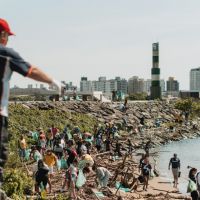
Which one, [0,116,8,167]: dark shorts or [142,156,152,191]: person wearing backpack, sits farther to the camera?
[142,156,152,191]: person wearing backpack

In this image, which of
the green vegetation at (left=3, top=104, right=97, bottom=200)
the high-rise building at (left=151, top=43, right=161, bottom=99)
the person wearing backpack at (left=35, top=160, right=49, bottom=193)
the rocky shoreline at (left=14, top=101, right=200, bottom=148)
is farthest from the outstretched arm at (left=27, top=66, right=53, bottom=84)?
the high-rise building at (left=151, top=43, right=161, bottom=99)

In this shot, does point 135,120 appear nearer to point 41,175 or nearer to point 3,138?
point 41,175

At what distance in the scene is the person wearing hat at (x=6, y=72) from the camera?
3150mm

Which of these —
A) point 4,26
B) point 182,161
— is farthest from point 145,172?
point 4,26

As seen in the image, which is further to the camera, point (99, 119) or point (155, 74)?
point (155, 74)

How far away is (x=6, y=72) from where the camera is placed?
3207 mm

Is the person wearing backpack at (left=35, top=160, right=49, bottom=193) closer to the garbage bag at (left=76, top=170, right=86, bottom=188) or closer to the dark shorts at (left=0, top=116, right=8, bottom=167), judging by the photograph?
the garbage bag at (left=76, top=170, right=86, bottom=188)

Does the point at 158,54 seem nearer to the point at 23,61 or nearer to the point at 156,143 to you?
the point at 156,143

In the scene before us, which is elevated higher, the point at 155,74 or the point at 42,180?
the point at 155,74

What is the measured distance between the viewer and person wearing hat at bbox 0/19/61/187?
10.3 feet

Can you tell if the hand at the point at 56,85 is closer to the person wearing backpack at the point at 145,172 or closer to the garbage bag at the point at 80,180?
the garbage bag at the point at 80,180

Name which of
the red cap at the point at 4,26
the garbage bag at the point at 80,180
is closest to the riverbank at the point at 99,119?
the garbage bag at the point at 80,180

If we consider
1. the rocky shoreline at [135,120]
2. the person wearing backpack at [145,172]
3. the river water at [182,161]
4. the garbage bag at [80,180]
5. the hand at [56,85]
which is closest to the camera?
the hand at [56,85]

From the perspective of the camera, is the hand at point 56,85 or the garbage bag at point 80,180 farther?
the garbage bag at point 80,180
